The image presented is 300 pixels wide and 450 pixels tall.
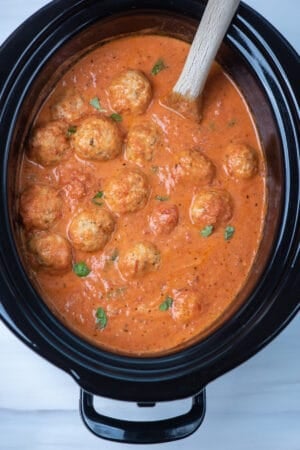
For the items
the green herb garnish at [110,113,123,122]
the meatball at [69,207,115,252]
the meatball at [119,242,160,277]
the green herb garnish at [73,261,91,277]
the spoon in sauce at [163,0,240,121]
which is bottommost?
the green herb garnish at [73,261,91,277]

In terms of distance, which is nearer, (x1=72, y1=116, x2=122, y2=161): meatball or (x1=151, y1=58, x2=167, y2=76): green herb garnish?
(x1=72, y1=116, x2=122, y2=161): meatball

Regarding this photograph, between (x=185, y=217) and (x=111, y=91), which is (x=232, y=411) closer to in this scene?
(x=185, y=217)

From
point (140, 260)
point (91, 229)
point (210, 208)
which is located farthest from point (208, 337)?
point (91, 229)

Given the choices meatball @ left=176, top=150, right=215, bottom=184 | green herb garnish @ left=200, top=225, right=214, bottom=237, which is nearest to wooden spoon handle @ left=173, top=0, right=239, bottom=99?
meatball @ left=176, top=150, right=215, bottom=184

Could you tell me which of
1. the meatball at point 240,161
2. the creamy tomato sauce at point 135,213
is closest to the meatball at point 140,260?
the creamy tomato sauce at point 135,213

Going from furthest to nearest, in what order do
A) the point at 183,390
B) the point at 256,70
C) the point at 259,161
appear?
→ the point at 259,161 < the point at 256,70 < the point at 183,390

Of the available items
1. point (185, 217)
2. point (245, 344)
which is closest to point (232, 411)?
point (245, 344)

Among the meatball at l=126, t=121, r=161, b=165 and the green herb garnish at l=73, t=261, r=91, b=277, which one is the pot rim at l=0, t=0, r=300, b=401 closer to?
the green herb garnish at l=73, t=261, r=91, b=277

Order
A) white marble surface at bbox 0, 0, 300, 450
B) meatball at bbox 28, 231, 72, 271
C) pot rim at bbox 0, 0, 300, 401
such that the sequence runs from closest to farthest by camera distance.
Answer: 1. pot rim at bbox 0, 0, 300, 401
2. meatball at bbox 28, 231, 72, 271
3. white marble surface at bbox 0, 0, 300, 450
